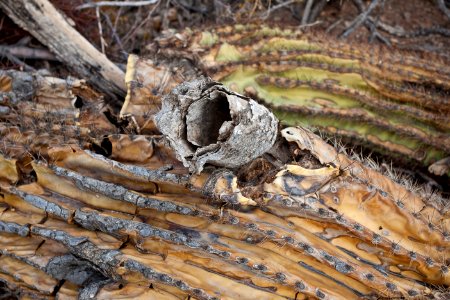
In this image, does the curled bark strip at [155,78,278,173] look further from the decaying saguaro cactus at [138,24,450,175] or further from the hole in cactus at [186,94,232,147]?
the decaying saguaro cactus at [138,24,450,175]

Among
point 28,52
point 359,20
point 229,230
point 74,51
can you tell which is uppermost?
point 359,20

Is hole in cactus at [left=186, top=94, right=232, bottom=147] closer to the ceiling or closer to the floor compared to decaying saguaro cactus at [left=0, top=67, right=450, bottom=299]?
closer to the ceiling

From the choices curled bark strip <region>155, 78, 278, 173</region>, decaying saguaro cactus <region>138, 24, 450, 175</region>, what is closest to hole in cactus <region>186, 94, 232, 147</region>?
curled bark strip <region>155, 78, 278, 173</region>

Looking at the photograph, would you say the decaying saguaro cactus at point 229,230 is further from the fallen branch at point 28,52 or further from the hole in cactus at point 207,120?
the fallen branch at point 28,52

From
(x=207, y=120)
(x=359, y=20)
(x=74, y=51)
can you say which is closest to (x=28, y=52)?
(x=74, y=51)

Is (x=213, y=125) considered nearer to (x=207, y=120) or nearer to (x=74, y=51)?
(x=207, y=120)

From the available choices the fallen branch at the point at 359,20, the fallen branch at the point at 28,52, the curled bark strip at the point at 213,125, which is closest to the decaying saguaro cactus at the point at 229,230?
the curled bark strip at the point at 213,125
